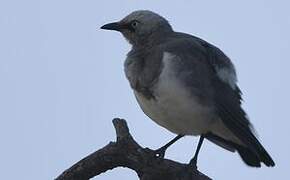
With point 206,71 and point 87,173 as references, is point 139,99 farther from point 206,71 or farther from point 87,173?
point 87,173

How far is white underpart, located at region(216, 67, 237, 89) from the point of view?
24.8 feet

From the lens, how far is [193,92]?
722 cm

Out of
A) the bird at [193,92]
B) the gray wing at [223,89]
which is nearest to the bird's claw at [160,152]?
the bird at [193,92]

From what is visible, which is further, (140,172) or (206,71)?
(206,71)

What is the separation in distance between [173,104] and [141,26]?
1.62 m

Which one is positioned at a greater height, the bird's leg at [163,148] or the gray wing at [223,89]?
the gray wing at [223,89]

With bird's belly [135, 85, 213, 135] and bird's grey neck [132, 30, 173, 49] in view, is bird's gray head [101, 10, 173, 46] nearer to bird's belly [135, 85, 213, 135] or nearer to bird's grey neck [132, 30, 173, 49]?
bird's grey neck [132, 30, 173, 49]

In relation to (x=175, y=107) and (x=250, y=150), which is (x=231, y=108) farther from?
(x=175, y=107)

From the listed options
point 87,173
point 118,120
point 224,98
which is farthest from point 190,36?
point 87,173

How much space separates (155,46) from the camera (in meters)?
7.86

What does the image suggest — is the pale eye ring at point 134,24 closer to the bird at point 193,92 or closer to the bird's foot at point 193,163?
the bird at point 193,92

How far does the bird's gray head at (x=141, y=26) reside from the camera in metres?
8.30

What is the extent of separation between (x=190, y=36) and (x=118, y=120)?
6.65 ft

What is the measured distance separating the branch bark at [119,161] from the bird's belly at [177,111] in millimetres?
886
